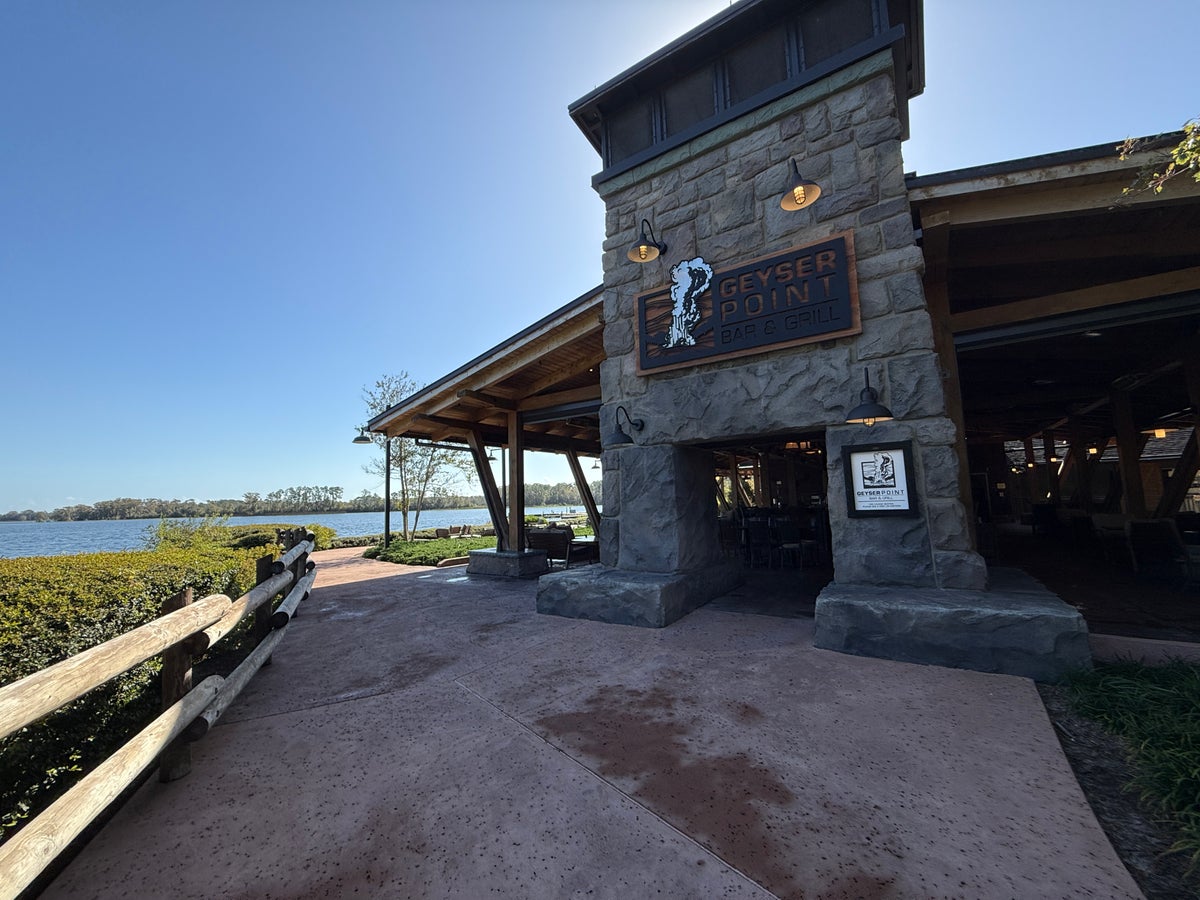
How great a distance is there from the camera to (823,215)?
4.44 meters

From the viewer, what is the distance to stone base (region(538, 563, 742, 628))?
4.60 meters

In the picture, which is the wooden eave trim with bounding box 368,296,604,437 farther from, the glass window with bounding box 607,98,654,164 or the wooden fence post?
the wooden fence post

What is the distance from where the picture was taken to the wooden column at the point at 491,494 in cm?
853

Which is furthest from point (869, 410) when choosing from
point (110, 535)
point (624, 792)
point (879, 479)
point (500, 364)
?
point (110, 535)

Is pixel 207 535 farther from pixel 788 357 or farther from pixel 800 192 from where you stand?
pixel 800 192

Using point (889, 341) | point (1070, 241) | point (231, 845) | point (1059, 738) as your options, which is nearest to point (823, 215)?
point (889, 341)

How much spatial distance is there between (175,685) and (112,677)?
25.8 inches

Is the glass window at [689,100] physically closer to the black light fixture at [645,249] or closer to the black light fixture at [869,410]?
the black light fixture at [645,249]

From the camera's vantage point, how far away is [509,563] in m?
8.12

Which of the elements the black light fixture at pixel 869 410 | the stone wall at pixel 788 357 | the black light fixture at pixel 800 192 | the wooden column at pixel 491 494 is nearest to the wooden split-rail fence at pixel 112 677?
the stone wall at pixel 788 357

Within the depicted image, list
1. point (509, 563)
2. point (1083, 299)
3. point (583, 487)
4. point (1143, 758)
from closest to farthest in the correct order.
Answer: point (1143, 758)
point (1083, 299)
point (509, 563)
point (583, 487)

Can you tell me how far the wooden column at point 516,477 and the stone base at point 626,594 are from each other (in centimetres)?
278

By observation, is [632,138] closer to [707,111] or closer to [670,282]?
[707,111]

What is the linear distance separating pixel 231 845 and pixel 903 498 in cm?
468
